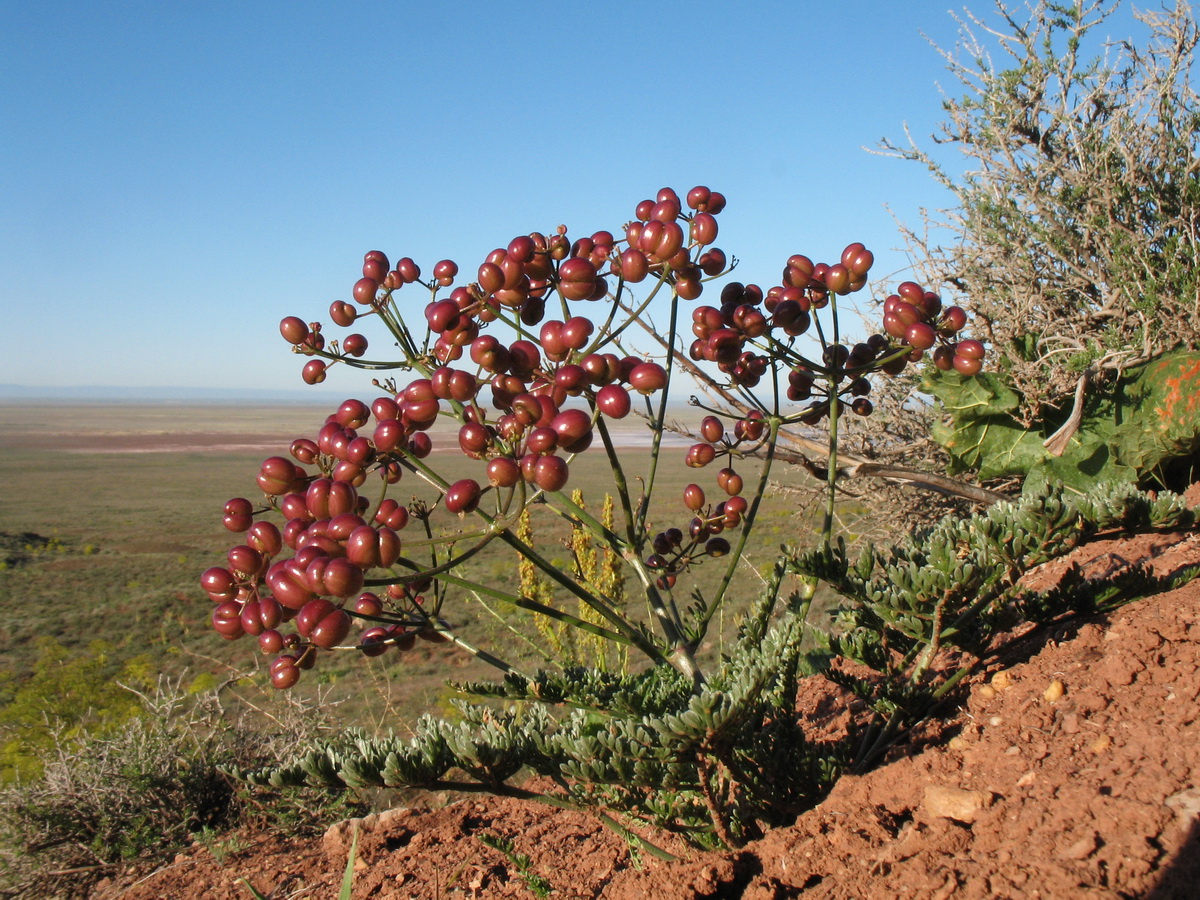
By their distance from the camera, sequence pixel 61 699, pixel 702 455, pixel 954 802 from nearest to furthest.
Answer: pixel 954 802, pixel 702 455, pixel 61 699

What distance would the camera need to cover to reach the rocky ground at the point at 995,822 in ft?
4.27

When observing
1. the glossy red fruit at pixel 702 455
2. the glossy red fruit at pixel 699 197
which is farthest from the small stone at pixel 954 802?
the glossy red fruit at pixel 699 197

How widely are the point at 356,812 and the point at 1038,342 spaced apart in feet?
13.6

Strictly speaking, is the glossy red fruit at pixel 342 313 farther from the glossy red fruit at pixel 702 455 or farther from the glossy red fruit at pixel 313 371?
the glossy red fruit at pixel 702 455

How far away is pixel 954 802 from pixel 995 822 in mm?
107

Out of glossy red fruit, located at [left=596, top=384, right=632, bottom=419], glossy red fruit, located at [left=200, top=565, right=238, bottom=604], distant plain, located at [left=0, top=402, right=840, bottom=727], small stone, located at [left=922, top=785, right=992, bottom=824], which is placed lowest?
distant plain, located at [left=0, top=402, right=840, bottom=727]

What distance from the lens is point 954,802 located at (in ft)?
5.14

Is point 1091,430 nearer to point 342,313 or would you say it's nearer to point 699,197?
point 699,197

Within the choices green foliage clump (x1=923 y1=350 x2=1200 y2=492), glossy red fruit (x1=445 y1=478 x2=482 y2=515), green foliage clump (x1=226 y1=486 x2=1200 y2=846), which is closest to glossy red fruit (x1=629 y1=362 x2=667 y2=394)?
glossy red fruit (x1=445 y1=478 x2=482 y2=515)

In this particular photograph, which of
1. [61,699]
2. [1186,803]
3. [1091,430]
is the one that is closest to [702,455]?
[1186,803]

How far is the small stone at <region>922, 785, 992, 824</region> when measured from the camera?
5.03 ft

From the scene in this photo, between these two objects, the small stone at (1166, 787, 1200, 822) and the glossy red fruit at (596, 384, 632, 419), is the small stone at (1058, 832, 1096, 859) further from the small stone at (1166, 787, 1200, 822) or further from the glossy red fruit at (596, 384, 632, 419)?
the glossy red fruit at (596, 384, 632, 419)

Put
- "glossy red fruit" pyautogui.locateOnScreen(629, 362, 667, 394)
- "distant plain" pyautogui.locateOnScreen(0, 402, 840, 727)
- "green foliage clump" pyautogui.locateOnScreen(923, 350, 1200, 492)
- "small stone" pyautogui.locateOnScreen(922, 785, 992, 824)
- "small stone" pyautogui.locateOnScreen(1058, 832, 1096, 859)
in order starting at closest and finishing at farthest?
"small stone" pyautogui.locateOnScreen(1058, 832, 1096, 859)
"glossy red fruit" pyautogui.locateOnScreen(629, 362, 667, 394)
"small stone" pyautogui.locateOnScreen(922, 785, 992, 824)
"green foliage clump" pyautogui.locateOnScreen(923, 350, 1200, 492)
"distant plain" pyautogui.locateOnScreen(0, 402, 840, 727)

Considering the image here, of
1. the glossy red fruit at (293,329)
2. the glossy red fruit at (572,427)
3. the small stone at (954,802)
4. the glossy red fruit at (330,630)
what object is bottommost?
the small stone at (954,802)
